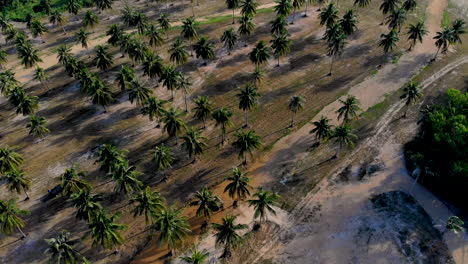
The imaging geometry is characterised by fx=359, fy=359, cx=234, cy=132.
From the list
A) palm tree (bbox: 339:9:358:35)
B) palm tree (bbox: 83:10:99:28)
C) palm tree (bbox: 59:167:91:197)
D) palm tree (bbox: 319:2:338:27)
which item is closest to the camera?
palm tree (bbox: 59:167:91:197)

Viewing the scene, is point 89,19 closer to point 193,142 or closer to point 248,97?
point 248,97

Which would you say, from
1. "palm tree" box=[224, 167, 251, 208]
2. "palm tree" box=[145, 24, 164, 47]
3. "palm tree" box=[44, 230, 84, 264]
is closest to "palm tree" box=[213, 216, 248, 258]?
"palm tree" box=[224, 167, 251, 208]

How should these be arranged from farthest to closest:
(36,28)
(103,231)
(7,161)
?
(36,28), (7,161), (103,231)

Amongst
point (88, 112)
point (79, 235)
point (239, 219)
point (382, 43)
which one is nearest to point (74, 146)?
point (88, 112)

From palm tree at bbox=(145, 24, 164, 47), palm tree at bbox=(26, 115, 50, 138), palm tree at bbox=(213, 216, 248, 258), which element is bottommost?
palm tree at bbox=(213, 216, 248, 258)

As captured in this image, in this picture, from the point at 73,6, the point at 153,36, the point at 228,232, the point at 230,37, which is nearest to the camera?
the point at 228,232

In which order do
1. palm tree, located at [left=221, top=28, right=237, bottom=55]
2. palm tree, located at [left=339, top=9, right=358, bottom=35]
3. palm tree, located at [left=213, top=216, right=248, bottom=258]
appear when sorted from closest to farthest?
palm tree, located at [left=213, top=216, right=248, bottom=258]
palm tree, located at [left=221, top=28, right=237, bottom=55]
palm tree, located at [left=339, top=9, right=358, bottom=35]

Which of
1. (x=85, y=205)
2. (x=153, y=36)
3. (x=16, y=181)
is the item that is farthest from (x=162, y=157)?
(x=153, y=36)

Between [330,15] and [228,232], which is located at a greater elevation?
[330,15]

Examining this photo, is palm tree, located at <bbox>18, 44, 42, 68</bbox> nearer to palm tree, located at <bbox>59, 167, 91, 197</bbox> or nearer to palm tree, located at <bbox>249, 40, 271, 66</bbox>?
palm tree, located at <bbox>59, 167, 91, 197</bbox>

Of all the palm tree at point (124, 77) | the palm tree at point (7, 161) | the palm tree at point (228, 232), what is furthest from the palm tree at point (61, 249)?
the palm tree at point (124, 77)

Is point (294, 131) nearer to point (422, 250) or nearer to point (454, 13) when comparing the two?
point (422, 250)

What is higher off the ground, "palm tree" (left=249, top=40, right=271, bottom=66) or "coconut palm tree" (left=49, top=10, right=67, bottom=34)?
"coconut palm tree" (left=49, top=10, right=67, bottom=34)
